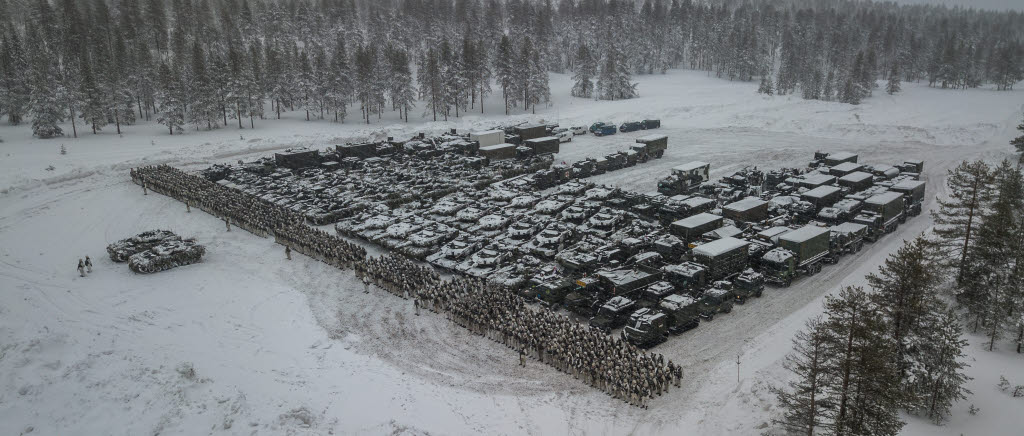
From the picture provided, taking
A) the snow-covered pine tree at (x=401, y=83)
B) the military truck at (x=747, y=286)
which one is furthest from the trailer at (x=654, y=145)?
the snow-covered pine tree at (x=401, y=83)

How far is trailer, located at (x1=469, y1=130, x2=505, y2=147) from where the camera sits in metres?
56.0

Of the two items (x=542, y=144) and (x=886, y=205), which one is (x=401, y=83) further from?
(x=886, y=205)

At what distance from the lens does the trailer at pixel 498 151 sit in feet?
170

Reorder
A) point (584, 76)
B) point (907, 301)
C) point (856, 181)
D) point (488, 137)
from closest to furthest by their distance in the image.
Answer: point (907, 301) → point (856, 181) → point (488, 137) → point (584, 76)

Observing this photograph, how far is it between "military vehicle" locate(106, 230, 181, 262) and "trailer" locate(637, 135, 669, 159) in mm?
→ 37777

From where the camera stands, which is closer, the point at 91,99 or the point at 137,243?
the point at 137,243

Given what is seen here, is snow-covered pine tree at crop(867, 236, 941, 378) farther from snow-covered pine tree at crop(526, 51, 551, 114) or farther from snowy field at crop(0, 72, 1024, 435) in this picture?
snow-covered pine tree at crop(526, 51, 551, 114)

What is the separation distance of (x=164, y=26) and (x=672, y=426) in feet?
351

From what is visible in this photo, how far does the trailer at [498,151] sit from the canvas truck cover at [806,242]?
29.0 meters

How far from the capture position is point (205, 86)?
6391 centimetres

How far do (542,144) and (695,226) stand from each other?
26.3 m

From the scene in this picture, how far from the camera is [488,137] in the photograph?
56250mm

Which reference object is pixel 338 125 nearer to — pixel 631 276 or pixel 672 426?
pixel 631 276

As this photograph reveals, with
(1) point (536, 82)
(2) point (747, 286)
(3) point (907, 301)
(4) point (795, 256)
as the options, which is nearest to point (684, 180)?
(4) point (795, 256)
